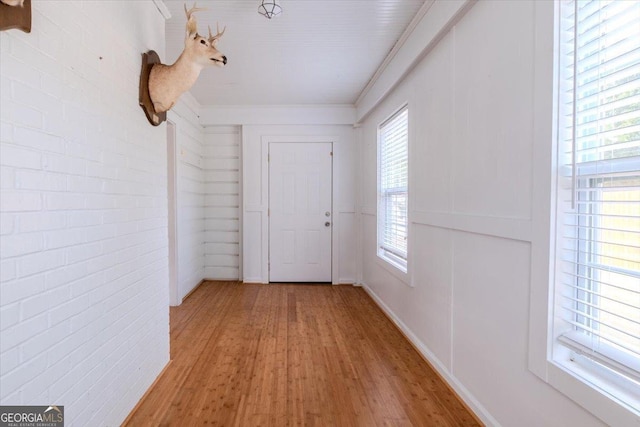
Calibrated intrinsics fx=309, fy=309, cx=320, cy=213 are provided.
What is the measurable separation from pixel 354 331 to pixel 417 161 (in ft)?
5.43

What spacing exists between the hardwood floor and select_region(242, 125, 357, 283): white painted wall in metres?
1.17

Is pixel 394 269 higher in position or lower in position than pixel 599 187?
lower

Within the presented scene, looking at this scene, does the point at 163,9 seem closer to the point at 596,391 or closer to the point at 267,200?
the point at 267,200

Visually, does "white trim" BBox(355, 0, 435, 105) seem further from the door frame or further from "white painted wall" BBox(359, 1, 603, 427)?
the door frame

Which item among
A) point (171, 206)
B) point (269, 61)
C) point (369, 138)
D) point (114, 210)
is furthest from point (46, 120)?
point (369, 138)

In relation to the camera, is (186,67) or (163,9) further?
(163,9)

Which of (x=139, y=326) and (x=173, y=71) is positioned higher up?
(x=173, y=71)

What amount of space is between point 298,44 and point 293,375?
106 inches

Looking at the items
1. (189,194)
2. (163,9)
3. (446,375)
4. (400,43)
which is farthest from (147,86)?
(446,375)

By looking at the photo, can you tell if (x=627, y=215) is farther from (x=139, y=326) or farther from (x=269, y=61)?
(x=269, y=61)

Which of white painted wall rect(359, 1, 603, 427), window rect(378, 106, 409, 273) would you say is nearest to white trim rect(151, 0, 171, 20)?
white painted wall rect(359, 1, 603, 427)

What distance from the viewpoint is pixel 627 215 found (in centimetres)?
100

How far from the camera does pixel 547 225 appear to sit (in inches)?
48.9

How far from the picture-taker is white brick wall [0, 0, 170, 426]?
1021mm
